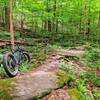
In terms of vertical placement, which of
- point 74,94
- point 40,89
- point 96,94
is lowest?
point 96,94

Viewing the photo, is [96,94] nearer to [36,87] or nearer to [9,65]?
[36,87]

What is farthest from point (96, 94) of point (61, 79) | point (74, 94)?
point (61, 79)

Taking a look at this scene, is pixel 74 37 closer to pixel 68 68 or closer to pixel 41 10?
pixel 41 10

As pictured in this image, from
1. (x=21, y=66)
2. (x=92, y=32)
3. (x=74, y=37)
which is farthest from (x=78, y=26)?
(x=21, y=66)

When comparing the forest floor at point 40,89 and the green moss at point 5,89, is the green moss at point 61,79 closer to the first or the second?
the forest floor at point 40,89

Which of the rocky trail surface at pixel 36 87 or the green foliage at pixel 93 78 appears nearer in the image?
the rocky trail surface at pixel 36 87

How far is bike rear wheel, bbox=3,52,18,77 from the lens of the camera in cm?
806

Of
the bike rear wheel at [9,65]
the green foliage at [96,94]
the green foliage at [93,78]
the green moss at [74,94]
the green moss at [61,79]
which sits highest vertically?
the bike rear wheel at [9,65]

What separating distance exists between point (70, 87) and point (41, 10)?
15901mm

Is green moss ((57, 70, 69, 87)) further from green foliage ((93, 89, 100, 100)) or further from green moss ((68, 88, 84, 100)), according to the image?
green foliage ((93, 89, 100, 100))

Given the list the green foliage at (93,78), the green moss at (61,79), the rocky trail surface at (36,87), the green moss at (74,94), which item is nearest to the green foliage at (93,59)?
the green foliage at (93,78)

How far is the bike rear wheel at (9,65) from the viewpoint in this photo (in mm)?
8058

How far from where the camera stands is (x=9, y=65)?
855cm

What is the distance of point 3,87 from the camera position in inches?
272
